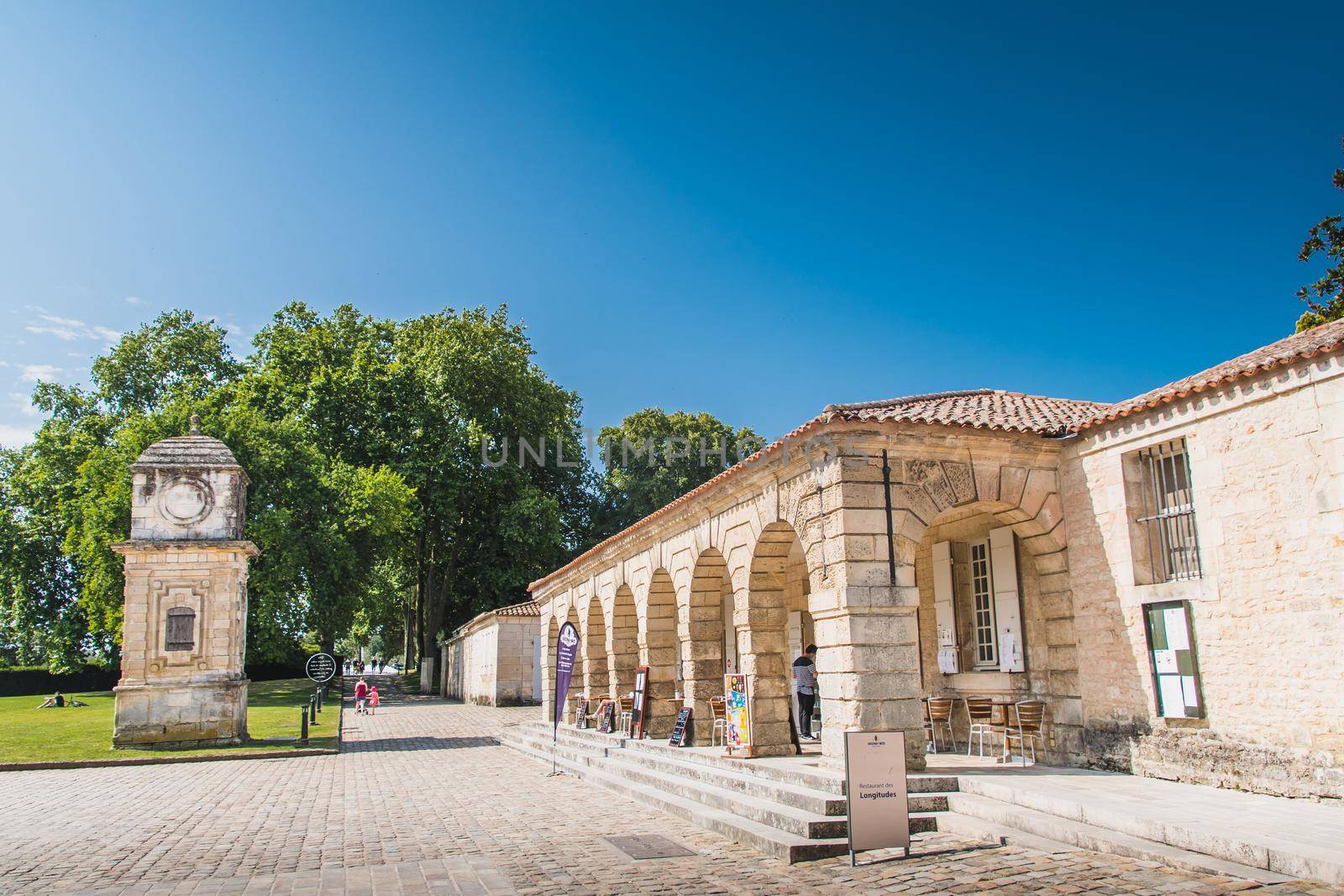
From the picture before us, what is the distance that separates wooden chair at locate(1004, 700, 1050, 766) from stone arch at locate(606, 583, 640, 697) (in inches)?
341

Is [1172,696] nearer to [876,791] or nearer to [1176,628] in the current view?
[1176,628]

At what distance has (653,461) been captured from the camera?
148 feet

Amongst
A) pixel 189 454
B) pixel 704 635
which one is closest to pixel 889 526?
pixel 704 635

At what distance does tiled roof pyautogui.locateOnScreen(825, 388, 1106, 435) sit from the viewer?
1040cm

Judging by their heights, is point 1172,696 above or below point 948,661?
below

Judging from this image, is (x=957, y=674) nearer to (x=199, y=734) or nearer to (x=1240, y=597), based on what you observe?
(x=1240, y=597)

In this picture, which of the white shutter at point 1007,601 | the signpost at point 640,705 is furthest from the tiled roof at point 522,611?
the white shutter at point 1007,601

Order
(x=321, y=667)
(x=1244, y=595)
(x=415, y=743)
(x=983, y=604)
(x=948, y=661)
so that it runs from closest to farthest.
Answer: (x=1244, y=595)
(x=983, y=604)
(x=948, y=661)
(x=415, y=743)
(x=321, y=667)

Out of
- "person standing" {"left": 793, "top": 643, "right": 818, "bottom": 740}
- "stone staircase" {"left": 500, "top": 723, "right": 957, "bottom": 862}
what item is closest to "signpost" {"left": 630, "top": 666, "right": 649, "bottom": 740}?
"stone staircase" {"left": 500, "top": 723, "right": 957, "bottom": 862}

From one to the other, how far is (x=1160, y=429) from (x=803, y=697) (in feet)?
21.4

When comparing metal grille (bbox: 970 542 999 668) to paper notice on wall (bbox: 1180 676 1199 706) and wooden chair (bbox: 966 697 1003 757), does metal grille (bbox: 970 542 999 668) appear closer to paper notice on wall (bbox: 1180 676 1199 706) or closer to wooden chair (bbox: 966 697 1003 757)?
wooden chair (bbox: 966 697 1003 757)

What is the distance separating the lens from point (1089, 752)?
404 inches

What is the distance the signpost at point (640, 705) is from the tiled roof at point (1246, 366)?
8.51m

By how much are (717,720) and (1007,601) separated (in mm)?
4946
